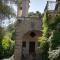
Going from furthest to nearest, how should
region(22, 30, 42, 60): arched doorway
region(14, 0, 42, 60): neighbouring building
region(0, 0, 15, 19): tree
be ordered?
region(22, 30, 42, 60): arched doorway
region(14, 0, 42, 60): neighbouring building
region(0, 0, 15, 19): tree

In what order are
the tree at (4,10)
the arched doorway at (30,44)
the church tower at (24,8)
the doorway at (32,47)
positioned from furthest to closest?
the church tower at (24,8)
the doorway at (32,47)
the arched doorway at (30,44)
the tree at (4,10)

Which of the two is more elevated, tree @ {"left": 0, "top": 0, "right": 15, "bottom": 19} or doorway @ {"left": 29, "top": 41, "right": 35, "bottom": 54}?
tree @ {"left": 0, "top": 0, "right": 15, "bottom": 19}

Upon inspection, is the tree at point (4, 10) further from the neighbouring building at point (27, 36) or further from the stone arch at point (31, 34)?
the stone arch at point (31, 34)

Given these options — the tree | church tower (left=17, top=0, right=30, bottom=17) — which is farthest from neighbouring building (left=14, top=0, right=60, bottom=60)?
the tree

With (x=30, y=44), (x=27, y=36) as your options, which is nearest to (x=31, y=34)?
(x=27, y=36)

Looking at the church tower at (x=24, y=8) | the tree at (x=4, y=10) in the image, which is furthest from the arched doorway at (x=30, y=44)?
the tree at (x=4, y=10)

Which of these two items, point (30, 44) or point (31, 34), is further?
point (30, 44)

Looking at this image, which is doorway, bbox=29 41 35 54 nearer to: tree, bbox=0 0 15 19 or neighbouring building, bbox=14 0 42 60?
neighbouring building, bbox=14 0 42 60

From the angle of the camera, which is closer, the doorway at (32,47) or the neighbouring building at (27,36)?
the neighbouring building at (27,36)

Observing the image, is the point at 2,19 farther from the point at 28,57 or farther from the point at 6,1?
the point at 28,57

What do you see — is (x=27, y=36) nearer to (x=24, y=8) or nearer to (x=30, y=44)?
(x=30, y=44)

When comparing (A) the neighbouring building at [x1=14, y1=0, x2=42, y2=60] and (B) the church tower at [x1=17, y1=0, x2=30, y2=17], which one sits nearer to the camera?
(A) the neighbouring building at [x1=14, y1=0, x2=42, y2=60]

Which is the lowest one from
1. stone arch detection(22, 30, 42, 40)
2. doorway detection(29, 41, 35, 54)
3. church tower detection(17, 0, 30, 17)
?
doorway detection(29, 41, 35, 54)

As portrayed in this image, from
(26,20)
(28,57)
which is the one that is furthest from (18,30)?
(28,57)
